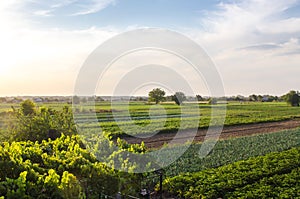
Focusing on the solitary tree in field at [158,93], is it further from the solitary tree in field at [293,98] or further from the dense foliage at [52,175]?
the solitary tree in field at [293,98]

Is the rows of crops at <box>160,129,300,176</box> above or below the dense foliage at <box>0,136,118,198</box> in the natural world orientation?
below

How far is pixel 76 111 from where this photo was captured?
1291 cm

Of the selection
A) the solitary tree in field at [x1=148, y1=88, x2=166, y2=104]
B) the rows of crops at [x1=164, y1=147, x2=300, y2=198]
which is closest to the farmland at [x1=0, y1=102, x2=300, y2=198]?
the rows of crops at [x1=164, y1=147, x2=300, y2=198]

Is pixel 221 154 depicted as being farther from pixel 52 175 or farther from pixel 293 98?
pixel 293 98

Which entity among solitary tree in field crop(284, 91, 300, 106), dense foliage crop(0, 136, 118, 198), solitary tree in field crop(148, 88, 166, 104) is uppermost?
solitary tree in field crop(284, 91, 300, 106)

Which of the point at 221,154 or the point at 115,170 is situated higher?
the point at 115,170

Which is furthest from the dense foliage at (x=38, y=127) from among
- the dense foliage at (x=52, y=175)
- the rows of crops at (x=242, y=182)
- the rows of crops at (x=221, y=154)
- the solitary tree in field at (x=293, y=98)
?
the solitary tree in field at (x=293, y=98)

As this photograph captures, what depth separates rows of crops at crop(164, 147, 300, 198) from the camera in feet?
32.3

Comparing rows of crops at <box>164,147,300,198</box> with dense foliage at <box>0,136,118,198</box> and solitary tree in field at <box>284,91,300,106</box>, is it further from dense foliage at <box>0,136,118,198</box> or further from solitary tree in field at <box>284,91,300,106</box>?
solitary tree in field at <box>284,91,300,106</box>

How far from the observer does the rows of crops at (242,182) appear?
985 cm

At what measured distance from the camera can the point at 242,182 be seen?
10875 mm

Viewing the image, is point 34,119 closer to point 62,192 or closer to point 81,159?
point 81,159

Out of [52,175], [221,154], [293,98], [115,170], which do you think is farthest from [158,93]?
[293,98]

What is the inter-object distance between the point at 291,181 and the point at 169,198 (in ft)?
13.0
